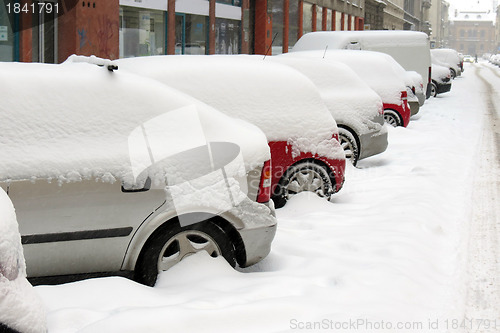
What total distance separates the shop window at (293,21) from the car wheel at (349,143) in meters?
20.2

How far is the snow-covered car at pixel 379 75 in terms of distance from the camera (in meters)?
12.4

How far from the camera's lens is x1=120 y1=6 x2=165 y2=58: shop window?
16734mm

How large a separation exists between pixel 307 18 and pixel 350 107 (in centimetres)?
2278

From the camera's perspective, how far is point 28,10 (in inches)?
547

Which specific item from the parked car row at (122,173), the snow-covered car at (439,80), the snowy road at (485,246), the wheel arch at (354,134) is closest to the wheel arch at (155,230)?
the parked car row at (122,173)

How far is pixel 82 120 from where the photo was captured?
4.36 metres

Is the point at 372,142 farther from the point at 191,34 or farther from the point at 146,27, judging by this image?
the point at 191,34

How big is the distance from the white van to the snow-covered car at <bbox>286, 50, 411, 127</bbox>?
201 inches

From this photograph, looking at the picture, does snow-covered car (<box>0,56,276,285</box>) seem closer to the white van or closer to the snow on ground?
the snow on ground

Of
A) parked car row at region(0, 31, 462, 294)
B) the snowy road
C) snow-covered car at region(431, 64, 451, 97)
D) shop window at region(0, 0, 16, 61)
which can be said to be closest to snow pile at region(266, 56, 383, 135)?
the snowy road

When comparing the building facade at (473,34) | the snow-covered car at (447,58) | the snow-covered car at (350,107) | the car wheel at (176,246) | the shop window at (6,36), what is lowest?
the car wheel at (176,246)

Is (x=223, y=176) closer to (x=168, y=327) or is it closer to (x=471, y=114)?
(x=168, y=327)

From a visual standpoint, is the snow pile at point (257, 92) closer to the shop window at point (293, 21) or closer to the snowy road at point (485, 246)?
the snowy road at point (485, 246)

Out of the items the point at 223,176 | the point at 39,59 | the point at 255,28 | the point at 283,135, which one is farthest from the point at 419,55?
the point at 223,176
